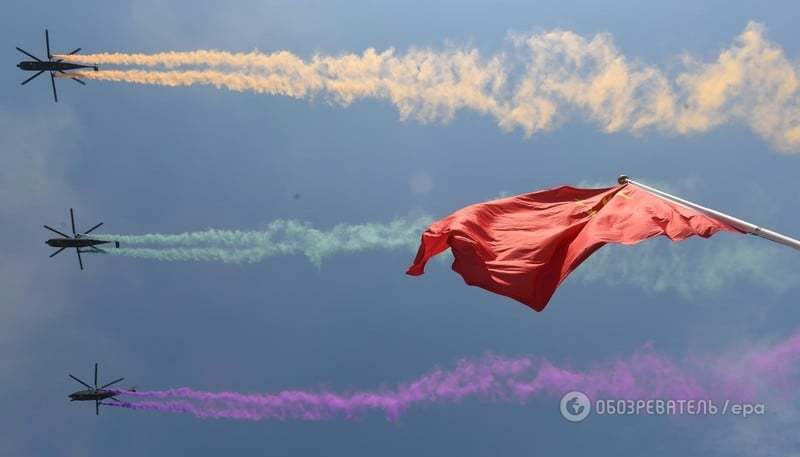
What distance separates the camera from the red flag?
23.7m

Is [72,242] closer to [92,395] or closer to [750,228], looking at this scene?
[92,395]

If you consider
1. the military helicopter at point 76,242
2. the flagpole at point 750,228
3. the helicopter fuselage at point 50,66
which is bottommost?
the flagpole at point 750,228

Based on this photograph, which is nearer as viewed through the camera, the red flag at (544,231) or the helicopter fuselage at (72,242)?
the red flag at (544,231)

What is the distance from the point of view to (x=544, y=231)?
27.0 meters

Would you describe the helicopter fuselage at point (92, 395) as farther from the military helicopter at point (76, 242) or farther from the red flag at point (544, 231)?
the red flag at point (544, 231)

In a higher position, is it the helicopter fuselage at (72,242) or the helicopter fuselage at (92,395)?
the helicopter fuselage at (72,242)

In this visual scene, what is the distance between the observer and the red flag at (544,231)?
77.8 feet

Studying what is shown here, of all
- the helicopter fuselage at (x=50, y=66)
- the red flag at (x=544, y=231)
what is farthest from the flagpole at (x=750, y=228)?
the helicopter fuselage at (x=50, y=66)

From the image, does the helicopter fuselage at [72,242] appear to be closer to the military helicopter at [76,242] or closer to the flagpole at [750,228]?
the military helicopter at [76,242]

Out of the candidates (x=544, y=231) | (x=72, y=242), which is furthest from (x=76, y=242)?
(x=544, y=231)

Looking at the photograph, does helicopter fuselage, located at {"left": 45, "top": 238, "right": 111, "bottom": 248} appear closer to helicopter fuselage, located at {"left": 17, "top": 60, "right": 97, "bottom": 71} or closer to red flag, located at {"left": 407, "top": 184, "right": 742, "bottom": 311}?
helicopter fuselage, located at {"left": 17, "top": 60, "right": 97, "bottom": 71}

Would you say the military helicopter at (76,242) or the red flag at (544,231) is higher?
the military helicopter at (76,242)

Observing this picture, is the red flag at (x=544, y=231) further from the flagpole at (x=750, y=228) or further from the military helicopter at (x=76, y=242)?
the military helicopter at (x=76, y=242)

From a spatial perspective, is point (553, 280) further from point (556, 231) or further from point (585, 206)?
point (585, 206)
